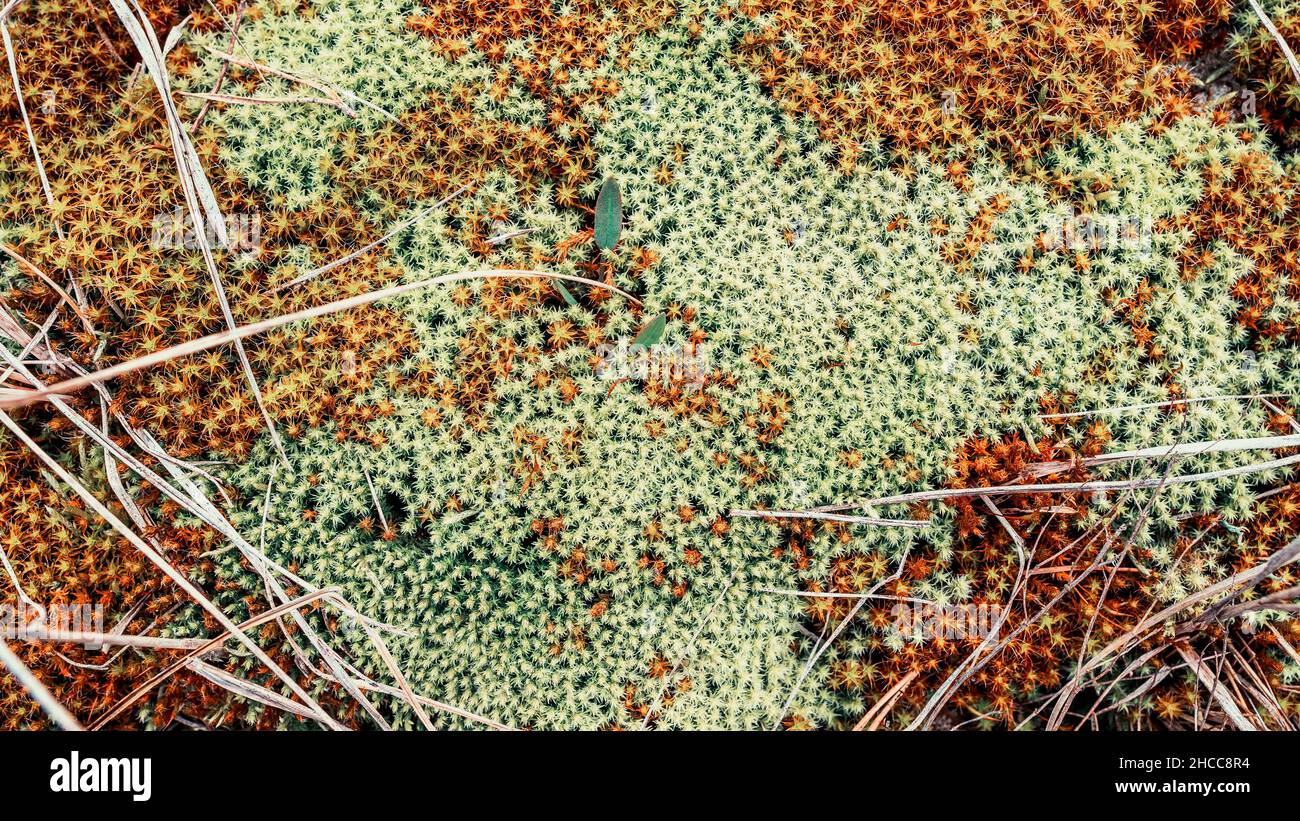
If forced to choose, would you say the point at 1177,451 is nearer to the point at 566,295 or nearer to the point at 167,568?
the point at 566,295

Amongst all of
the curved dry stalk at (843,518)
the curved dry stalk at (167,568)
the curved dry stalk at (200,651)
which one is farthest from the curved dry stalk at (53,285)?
the curved dry stalk at (843,518)

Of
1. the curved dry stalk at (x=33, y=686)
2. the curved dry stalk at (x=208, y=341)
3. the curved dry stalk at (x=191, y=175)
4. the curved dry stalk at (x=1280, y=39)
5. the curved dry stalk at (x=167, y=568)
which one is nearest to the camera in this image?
the curved dry stalk at (x=33, y=686)

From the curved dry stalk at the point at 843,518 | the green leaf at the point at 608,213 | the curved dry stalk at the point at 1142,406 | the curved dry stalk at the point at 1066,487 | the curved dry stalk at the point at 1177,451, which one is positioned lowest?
the curved dry stalk at the point at 843,518

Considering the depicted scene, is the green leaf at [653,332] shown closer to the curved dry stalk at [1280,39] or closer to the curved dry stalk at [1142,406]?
the curved dry stalk at [1142,406]

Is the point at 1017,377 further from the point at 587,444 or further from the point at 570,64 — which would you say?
the point at 570,64

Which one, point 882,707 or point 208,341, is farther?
point 882,707

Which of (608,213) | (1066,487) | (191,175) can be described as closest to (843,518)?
(1066,487)

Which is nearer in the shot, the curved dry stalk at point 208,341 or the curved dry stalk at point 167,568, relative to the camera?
the curved dry stalk at point 208,341
